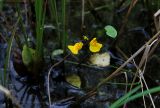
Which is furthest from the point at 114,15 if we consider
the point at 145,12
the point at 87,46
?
the point at 87,46

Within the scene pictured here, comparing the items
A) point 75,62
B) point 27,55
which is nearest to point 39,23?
point 27,55

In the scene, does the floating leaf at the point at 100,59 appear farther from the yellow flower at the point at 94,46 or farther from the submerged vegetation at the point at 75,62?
the yellow flower at the point at 94,46

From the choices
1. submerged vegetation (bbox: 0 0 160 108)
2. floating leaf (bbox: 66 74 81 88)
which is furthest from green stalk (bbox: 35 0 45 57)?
floating leaf (bbox: 66 74 81 88)

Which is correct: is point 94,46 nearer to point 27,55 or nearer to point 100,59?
point 100,59

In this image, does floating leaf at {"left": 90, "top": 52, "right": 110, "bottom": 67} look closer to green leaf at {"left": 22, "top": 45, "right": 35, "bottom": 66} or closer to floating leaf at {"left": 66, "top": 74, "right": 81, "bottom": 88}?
floating leaf at {"left": 66, "top": 74, "right": 81, "bottom": 88}

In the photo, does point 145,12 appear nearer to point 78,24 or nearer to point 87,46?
point 78,24

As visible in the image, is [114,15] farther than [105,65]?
Yes
